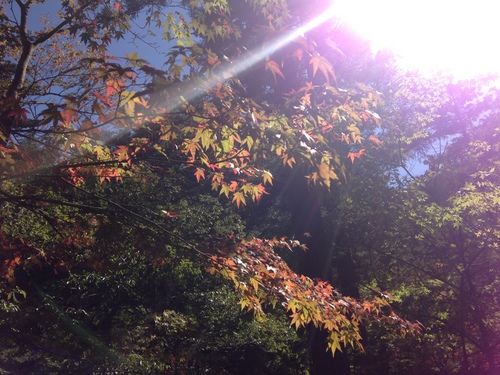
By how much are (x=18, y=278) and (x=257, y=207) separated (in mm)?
6872

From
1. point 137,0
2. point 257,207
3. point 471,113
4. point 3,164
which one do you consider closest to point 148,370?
point 3,164

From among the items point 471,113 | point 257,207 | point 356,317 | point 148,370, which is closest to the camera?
point 356,317

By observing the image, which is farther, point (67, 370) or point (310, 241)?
point (310, 241)

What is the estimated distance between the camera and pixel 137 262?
781cm

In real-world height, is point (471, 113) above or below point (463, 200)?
above

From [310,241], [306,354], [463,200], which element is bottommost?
[306,354]

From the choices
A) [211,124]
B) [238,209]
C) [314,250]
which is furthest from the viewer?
[314,250]

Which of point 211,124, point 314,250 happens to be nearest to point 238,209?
point 314,250

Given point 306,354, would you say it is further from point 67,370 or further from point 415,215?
point 67,370

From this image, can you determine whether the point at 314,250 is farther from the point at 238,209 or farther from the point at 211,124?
the point at 211,124

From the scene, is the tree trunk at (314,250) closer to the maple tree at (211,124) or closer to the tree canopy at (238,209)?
the tree canopy at (238,209)

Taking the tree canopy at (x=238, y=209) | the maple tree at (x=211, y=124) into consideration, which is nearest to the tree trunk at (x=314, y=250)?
the tree canopy at (x=238, y=209)

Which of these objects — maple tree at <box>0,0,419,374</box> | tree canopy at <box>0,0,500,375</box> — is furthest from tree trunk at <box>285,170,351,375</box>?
maple tree at <box>0,0,419,374</box>

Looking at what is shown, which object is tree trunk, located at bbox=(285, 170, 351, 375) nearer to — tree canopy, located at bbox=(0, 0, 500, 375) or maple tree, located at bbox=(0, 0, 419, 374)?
tree canopy, located at bbox=(0, 0, 500, 375)
